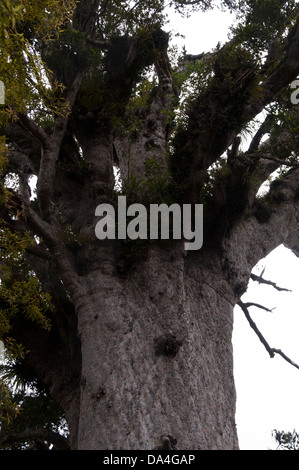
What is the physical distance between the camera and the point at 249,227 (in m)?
6.56

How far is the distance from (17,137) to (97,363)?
3647mm

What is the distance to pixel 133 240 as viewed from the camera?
17.6ft

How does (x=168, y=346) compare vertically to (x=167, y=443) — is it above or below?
above

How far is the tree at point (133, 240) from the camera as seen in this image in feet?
14.0

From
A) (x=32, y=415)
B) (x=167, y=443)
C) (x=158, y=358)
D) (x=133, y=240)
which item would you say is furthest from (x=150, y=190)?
(x=32, y=415)

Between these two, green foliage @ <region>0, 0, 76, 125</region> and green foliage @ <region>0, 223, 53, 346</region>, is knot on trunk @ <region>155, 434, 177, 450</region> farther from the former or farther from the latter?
green foliage @ <region>0, 0, 76, 125</region>

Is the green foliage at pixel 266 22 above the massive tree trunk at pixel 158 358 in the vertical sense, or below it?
above

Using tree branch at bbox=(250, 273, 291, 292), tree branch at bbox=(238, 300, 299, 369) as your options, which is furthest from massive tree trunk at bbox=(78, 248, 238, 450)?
tree branch at bbox=(250, 273, 291, 292)

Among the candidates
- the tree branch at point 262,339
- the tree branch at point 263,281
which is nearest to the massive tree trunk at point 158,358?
the tree branch at point 262,339

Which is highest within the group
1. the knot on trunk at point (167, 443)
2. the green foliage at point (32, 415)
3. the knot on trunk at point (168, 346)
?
the knot on trunk at point (168, 346)

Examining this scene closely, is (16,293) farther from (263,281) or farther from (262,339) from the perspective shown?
(263,281)

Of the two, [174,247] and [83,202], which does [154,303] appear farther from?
[83,202]

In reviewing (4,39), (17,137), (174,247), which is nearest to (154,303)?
(174,247)

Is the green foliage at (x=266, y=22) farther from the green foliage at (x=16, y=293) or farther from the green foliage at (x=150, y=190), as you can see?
the green foliage at (x=16, y=293)
